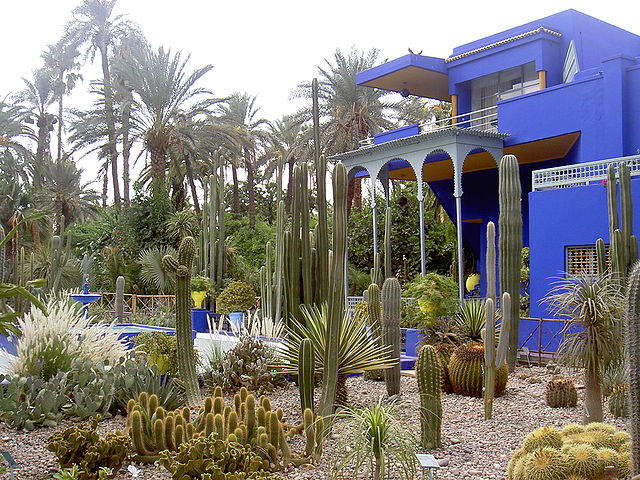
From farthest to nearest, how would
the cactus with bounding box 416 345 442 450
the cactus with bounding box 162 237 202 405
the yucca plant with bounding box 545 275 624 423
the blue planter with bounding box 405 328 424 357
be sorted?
the blue planter with bounding box 405 328 424 357 → the cactus with bounding box 162 237 202 405 → the yucca plant with bounding box 545 275 624 423 → the cactus with bounding box 416 345 442 450

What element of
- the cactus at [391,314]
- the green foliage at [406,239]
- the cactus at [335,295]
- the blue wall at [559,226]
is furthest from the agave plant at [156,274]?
the cactus at [335,295]

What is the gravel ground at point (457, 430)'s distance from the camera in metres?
5.36

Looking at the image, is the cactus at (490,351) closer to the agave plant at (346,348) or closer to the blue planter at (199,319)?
the agave plant at (346,348)

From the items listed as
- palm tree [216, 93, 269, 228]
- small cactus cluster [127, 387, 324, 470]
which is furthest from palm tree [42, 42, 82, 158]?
small cactus cluster [127, 387, 324, 470]

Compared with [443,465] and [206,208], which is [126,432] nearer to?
[443,465]

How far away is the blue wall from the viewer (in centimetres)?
1324

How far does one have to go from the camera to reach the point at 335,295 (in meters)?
6.37

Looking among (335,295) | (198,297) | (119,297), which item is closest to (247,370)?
(335,295)

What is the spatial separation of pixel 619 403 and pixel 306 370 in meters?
3.47

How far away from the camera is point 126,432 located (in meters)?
5.87

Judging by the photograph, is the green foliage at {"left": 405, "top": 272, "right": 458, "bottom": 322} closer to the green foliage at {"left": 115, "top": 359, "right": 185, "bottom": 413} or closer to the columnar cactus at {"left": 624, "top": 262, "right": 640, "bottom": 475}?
the green foliage at {"left": 115, "top": 359, "right": 185, "bottom": 413}

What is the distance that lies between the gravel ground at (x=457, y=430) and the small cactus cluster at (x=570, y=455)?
59 centimetres

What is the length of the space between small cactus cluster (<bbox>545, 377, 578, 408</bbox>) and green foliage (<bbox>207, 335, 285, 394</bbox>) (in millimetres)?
3390

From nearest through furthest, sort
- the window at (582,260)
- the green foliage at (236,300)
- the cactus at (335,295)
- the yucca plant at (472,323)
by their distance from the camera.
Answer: the cactus at (335,295)
the yucca plant at (472,323)
the window at (582,260)
the green foliage at (236,300)
